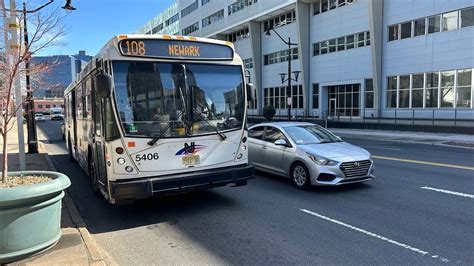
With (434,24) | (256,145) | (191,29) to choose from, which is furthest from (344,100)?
(191,29)

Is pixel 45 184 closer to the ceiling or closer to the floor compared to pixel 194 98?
closer to the floor

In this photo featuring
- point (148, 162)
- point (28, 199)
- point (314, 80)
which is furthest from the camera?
point (314, 80)

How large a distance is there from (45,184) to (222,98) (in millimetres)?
3543

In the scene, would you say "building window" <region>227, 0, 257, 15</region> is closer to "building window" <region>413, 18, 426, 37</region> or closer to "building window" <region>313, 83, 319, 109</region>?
"building window" <region>313, 83, 319, 109</region>

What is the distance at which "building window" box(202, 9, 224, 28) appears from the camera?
59916 mm

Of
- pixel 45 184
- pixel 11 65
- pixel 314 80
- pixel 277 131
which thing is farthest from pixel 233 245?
pixel 314 80

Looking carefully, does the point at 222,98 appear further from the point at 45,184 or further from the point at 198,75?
the point at 45,184

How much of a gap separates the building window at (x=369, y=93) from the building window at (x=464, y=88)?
7930 mm

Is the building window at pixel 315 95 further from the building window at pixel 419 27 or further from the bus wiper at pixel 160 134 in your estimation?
the bus wiper at pixel 160 134

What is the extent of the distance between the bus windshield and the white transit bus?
16 mm

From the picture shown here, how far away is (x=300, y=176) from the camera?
8.69 m

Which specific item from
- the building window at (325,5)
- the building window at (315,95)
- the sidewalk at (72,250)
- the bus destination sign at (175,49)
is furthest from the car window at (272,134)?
the building window at (315,95)

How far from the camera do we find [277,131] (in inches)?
388

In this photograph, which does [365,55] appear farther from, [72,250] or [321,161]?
[72,250]
